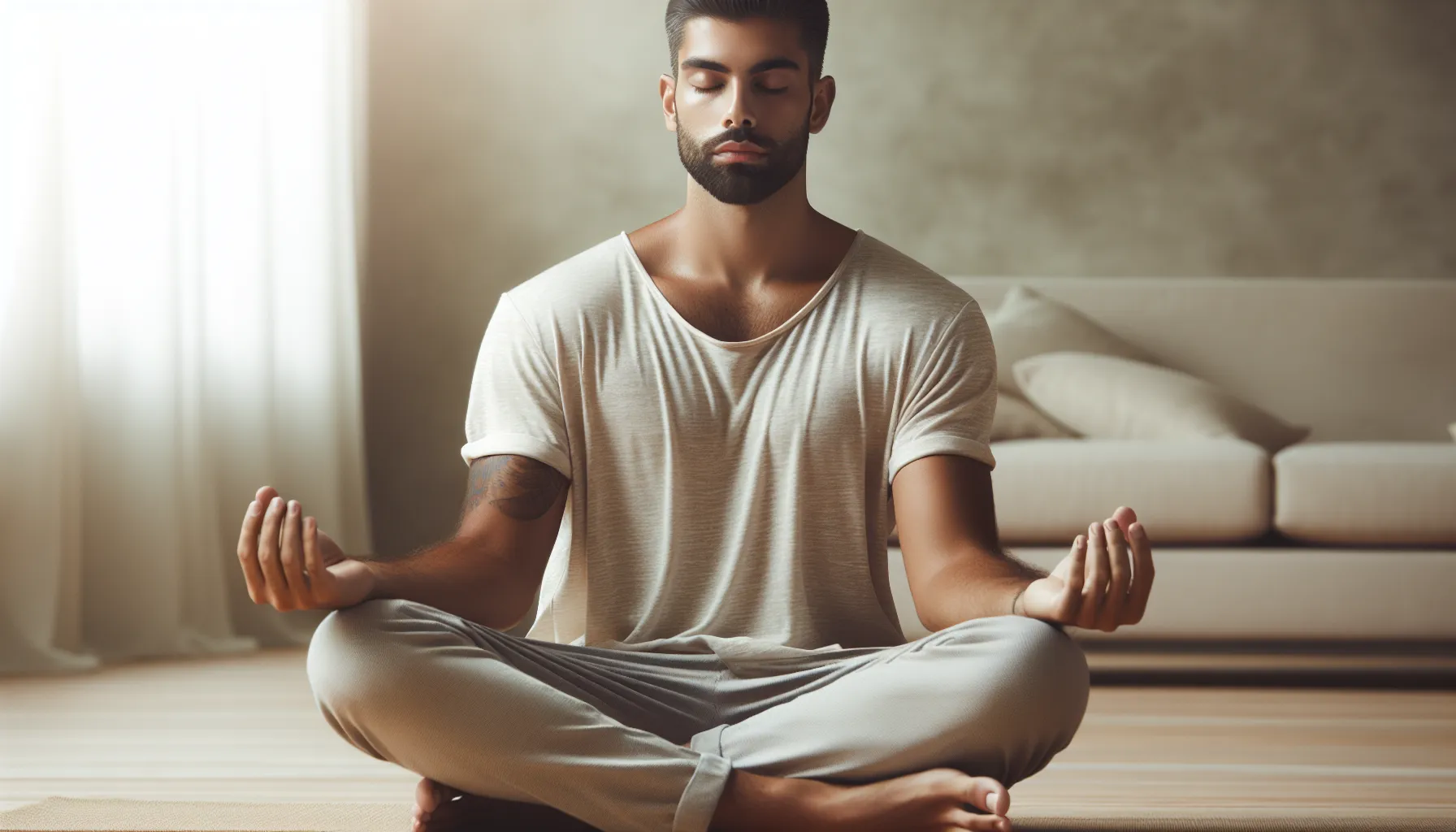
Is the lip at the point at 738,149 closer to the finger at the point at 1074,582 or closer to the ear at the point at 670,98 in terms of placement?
the ear at the point at 670,98

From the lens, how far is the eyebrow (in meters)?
1.60

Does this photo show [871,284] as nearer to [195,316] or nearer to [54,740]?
[54,740]

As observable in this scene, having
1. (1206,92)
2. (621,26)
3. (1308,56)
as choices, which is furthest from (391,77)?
(1308,56)

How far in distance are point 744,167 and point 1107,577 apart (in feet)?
2.09

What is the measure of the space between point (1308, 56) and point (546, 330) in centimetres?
307

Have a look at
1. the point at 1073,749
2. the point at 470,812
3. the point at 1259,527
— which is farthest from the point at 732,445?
the point at 1259,527

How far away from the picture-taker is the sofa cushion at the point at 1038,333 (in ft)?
10.7

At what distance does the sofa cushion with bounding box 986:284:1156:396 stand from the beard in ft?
5.36

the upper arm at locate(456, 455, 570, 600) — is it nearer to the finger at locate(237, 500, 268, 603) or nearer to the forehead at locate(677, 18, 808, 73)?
the finger at locate(237, 500, 268, 603)

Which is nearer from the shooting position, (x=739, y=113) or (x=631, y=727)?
(x=631, y=727)

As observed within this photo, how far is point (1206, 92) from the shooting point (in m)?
4.00

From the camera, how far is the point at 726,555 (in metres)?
1.58

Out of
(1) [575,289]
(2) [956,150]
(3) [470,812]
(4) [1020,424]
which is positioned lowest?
(3) [470,812]

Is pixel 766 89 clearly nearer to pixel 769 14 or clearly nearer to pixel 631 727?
pixel 769 14
